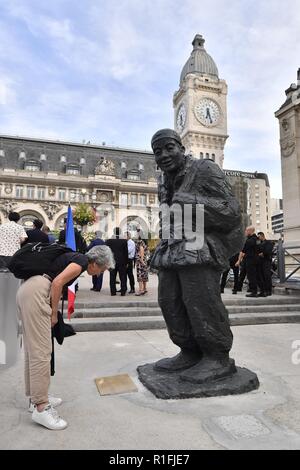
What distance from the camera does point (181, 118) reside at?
71562 mm

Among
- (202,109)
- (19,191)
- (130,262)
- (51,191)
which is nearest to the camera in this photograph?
(130,262)

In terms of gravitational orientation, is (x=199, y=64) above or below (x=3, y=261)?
above

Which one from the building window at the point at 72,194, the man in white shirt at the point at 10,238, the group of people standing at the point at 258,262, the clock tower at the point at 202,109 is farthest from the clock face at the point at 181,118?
the man in white shirt at the point at 10,238

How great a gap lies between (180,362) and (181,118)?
73.1 metres

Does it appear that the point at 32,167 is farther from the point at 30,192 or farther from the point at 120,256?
the point at 120,256

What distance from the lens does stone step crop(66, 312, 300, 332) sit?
548cm

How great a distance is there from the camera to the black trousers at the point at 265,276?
793 centimetres

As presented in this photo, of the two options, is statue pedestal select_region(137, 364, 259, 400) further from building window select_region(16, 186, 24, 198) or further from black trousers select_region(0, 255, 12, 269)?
building window select_region(16, 186, 24, 198)

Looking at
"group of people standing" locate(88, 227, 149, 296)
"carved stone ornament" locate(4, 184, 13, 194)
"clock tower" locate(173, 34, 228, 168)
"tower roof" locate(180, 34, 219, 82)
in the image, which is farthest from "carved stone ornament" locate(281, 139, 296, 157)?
"tower roof" locate(180, 34, 219, 82)

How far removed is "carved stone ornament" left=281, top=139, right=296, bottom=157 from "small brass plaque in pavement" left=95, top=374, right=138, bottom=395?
10.7m

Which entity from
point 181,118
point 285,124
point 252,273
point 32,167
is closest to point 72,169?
point 32,167

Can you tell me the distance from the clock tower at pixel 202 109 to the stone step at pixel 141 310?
61344mm

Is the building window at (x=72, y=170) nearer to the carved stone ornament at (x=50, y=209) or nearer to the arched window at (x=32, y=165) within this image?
the arched window at (x=32, y=165)

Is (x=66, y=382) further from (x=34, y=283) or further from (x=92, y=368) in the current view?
(x=34, y=283)
